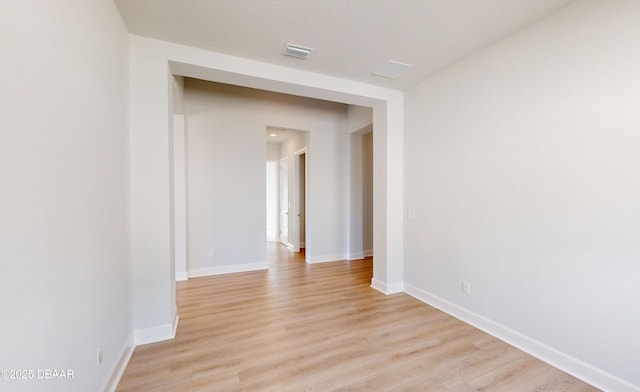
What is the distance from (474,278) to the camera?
2.62m

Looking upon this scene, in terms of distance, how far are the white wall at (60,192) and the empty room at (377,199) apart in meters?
0.01

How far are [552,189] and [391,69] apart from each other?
1907mm

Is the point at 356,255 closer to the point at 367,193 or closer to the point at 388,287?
the point at 367,193

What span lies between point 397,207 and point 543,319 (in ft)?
5.96

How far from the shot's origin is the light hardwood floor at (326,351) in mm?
1806

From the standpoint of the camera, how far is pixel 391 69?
2900 mm

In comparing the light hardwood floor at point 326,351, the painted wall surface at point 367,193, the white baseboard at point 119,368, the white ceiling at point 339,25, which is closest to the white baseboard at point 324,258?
the painted wall surface at point 367,193

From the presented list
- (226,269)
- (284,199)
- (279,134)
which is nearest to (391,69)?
(279,134)

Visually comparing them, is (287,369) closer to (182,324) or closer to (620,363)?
(182,324)

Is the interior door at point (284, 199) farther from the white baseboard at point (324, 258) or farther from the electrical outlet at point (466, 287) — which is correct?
the electrical outlet at point (466, 287)

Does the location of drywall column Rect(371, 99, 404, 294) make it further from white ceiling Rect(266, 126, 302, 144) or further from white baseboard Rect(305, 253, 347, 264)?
white ceiling Rect(266, 126, 302, 144)

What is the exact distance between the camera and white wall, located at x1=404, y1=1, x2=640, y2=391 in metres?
1.68

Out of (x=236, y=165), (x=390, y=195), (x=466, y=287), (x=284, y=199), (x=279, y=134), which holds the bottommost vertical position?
(x=466, y=287)

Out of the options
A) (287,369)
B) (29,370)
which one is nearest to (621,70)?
(287,369)
